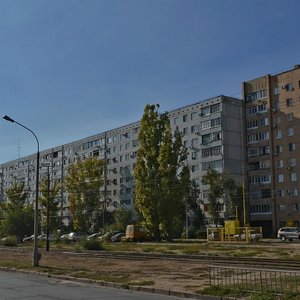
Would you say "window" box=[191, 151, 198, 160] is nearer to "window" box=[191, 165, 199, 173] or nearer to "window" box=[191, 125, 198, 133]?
"window" box=[191, 165, 199, 173]

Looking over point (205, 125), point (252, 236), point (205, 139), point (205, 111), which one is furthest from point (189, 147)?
point (252, 236)

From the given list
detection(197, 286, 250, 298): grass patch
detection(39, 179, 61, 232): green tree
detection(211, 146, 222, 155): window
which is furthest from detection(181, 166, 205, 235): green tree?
detection(197, 286, 250, 298): grass patch

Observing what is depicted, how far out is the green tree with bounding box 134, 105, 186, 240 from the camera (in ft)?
207

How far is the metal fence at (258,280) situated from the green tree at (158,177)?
46.8 metres

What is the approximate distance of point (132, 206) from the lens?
108 metres

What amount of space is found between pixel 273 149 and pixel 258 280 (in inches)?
2886

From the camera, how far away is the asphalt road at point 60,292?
46.7ft

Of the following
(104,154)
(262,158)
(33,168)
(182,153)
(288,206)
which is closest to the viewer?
(182,153)

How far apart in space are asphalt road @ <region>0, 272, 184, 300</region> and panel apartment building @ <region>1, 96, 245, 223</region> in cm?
6937

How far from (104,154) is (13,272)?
94.7 m

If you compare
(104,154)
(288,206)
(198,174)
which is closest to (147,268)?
(288,206)

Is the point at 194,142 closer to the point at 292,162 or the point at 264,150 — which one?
the point at 264,150

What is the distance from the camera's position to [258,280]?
14.9m

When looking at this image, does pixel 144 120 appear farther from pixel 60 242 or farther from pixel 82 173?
pixel 82 173
